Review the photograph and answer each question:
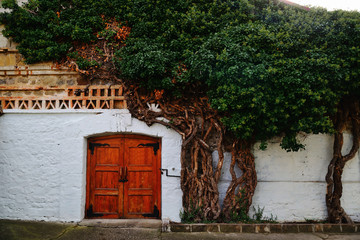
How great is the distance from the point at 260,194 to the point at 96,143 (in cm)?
389

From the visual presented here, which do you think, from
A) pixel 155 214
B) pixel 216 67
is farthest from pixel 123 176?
pixel 216 67

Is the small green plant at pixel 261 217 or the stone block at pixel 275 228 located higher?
the small green plant at pixel 261 217

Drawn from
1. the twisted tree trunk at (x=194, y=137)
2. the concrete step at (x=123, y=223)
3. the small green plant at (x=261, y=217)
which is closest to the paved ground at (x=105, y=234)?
the concrete step at (x=123, y=223)

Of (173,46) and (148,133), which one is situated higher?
(173,46)

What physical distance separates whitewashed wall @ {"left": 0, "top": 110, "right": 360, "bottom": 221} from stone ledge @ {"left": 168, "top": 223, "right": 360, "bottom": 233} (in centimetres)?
34

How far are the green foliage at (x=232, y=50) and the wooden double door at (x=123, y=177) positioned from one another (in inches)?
56.4

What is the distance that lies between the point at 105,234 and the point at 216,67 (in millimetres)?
3887

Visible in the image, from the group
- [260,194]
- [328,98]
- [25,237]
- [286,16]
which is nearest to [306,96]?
[328,98]

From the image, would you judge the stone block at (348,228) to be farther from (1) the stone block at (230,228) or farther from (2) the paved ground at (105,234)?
(1) the stone block at (230,228)

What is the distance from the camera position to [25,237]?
4297mm

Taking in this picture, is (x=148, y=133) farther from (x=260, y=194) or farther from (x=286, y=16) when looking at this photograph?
(x=286, y=16)

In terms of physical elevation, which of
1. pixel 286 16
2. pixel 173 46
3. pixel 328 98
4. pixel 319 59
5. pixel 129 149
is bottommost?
pixel 129 149

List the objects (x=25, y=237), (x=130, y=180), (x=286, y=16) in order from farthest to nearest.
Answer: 1. (x=130, y=180)
2. (x=286, y=16)
3. (x=25, y=237)

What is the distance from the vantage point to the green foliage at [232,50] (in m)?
4.52
